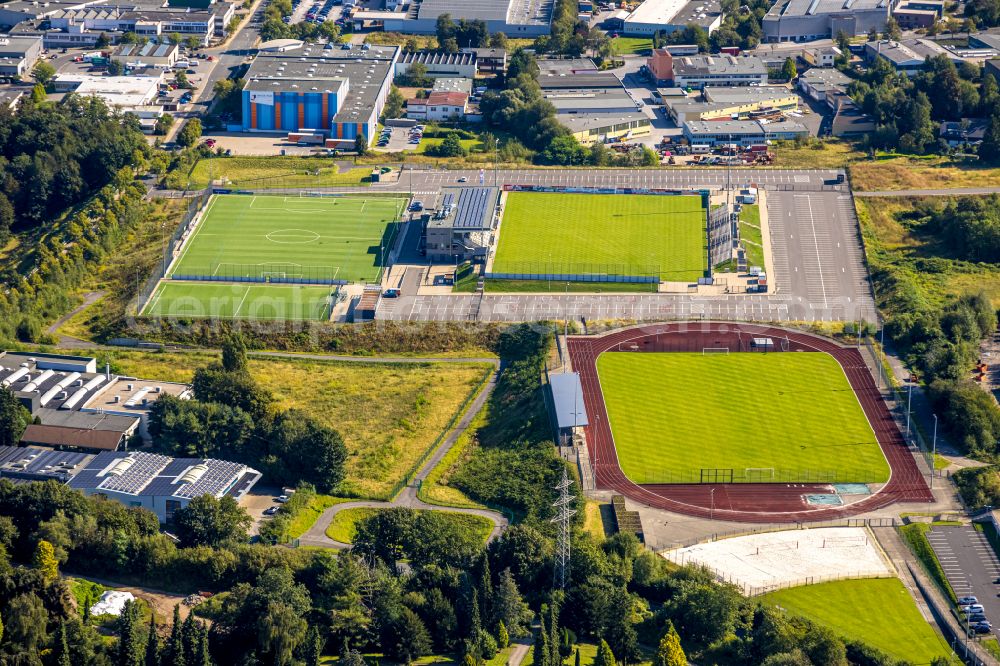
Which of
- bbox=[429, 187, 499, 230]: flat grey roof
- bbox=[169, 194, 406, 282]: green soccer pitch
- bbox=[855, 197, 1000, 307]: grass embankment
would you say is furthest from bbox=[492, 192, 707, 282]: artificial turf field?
bbox=[855, 197, 1000, 307]: grass embankment

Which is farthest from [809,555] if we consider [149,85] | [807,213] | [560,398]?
[149,85]

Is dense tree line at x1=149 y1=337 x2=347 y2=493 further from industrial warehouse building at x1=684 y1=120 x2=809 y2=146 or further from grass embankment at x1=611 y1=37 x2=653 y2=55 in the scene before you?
grass embankment at x1=611 y1=37 x2=653 y2=55

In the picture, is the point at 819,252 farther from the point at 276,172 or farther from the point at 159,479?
the point at 159,479

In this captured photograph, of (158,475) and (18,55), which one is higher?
(158,475)

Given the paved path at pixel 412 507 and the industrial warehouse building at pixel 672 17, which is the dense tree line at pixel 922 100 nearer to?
the industrial warehouse building at pixel 672 17

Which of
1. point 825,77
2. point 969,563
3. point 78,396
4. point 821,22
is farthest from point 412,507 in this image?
point 821,22

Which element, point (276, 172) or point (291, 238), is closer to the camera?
Answer: point (291, 238)

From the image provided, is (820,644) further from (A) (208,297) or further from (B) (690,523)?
(A) (208,297)
